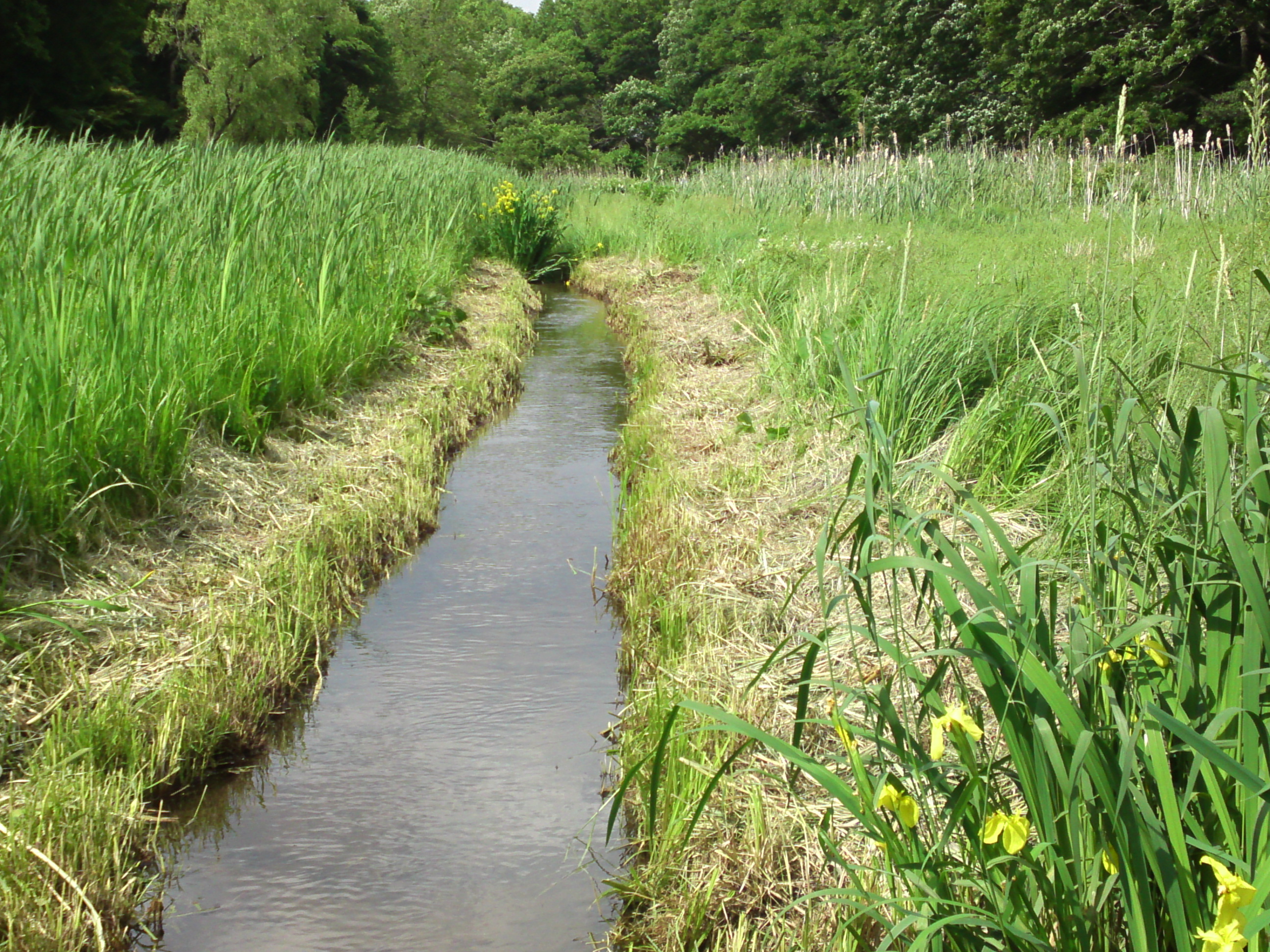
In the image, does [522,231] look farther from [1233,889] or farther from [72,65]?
[72,65]

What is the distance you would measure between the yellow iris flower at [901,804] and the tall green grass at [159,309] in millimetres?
2944

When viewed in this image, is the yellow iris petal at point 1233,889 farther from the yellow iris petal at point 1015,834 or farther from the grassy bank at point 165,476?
the grassy bank at point 165,476

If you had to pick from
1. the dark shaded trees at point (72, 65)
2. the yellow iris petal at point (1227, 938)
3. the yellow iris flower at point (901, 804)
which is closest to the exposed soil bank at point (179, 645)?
the yellow iris flower at point (901, 804)

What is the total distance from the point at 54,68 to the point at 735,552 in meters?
24.1

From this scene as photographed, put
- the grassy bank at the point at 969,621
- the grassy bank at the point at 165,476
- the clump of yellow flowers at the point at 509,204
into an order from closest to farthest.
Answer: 1. the grassy bank at the point at 969,621
2. the grassy bank at the point at 165,476
3. the clump of yellow flowers at the point at 509,204

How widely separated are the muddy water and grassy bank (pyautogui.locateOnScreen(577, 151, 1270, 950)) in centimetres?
24

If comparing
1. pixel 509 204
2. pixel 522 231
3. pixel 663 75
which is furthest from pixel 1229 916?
pixel 663 75

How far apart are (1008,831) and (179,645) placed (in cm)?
274

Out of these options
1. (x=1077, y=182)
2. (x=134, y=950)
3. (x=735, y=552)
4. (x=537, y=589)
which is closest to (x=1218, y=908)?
(x=134, y=950)

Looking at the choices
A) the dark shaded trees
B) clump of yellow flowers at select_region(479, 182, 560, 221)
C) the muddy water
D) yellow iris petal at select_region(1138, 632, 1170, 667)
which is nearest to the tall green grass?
the muddy water

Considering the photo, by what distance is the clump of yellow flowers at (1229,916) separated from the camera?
1.34 meters

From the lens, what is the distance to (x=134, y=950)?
2436mm

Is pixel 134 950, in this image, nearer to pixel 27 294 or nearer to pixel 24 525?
pixel 24 525

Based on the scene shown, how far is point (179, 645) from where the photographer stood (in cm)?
340
